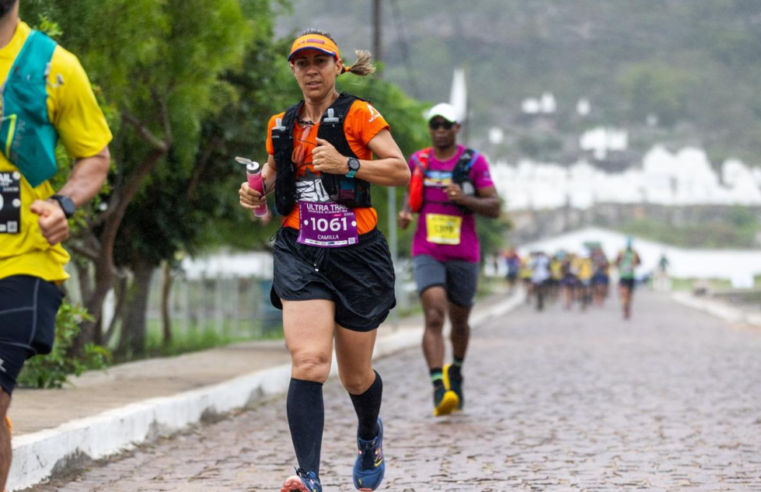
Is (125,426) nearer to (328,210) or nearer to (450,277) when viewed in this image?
(450,277)

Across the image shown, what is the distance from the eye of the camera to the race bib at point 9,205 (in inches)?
161

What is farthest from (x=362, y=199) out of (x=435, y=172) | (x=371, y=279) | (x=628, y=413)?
(x=628, y=413)

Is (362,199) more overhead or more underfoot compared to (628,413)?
more overhead

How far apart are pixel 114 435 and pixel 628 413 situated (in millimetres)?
3667

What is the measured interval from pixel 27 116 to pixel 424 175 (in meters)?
5.19

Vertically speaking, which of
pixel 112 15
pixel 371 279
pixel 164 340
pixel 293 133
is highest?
pixel 112 15

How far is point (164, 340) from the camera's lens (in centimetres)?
2008

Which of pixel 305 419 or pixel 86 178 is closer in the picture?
pixel 86 178

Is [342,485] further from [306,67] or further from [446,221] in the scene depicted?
[446,221]

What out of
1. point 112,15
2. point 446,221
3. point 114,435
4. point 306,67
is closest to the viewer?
point 306,67

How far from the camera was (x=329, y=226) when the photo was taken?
5547mm

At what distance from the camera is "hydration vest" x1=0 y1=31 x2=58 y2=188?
13.6 ft

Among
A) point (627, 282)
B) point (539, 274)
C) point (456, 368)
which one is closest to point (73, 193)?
point (456, 368)

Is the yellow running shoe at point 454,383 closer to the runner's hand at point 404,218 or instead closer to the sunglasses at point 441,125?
the runner's hand at point 404,218
